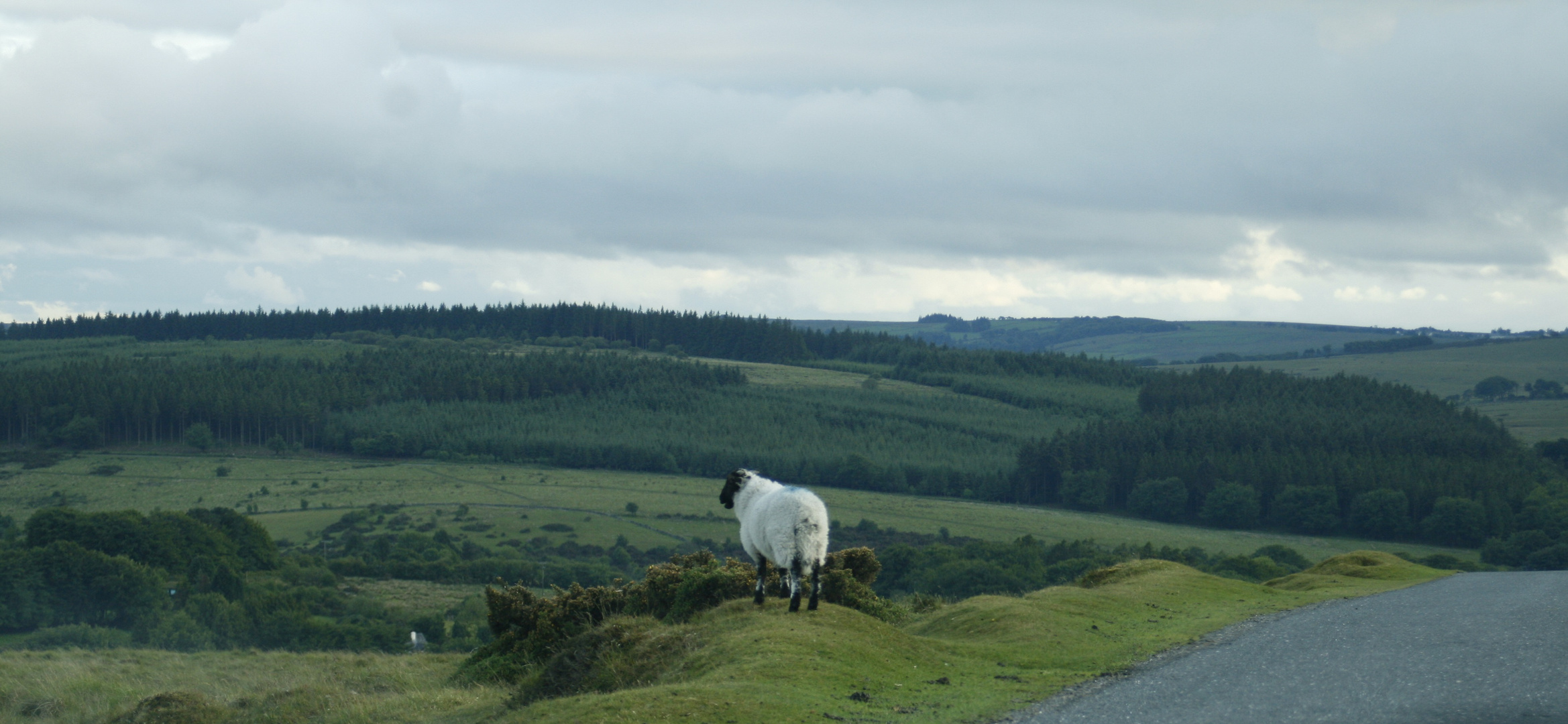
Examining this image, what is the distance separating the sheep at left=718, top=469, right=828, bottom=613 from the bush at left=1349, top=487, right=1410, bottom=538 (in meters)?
141

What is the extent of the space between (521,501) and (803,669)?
135437mm

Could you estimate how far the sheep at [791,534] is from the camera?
20.2 m

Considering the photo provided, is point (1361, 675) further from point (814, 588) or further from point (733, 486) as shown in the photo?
point (733, 486)

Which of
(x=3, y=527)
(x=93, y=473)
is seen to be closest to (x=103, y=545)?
(x=3, y=527)

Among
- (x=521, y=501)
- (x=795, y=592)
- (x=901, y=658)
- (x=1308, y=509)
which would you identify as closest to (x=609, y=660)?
(x=795, y=592)

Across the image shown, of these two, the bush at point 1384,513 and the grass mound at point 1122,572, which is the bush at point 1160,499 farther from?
the grass mound at point 1122,572

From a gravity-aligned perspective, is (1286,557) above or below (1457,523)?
below

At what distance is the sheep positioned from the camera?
66.3ft

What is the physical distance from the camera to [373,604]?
81688 mm

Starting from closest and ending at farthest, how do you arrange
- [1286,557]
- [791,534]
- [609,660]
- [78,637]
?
[609,660] → [791,534] → [78,637] → [1286,557]


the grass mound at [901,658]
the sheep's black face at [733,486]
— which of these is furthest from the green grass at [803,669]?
the sheep's black face at [733,486]

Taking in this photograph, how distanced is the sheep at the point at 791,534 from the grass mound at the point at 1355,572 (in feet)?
72.8

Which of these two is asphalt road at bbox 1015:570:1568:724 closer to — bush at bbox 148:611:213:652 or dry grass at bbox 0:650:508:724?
dry grass at bbox 0:650:508:724

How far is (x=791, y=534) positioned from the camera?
2023 cm
